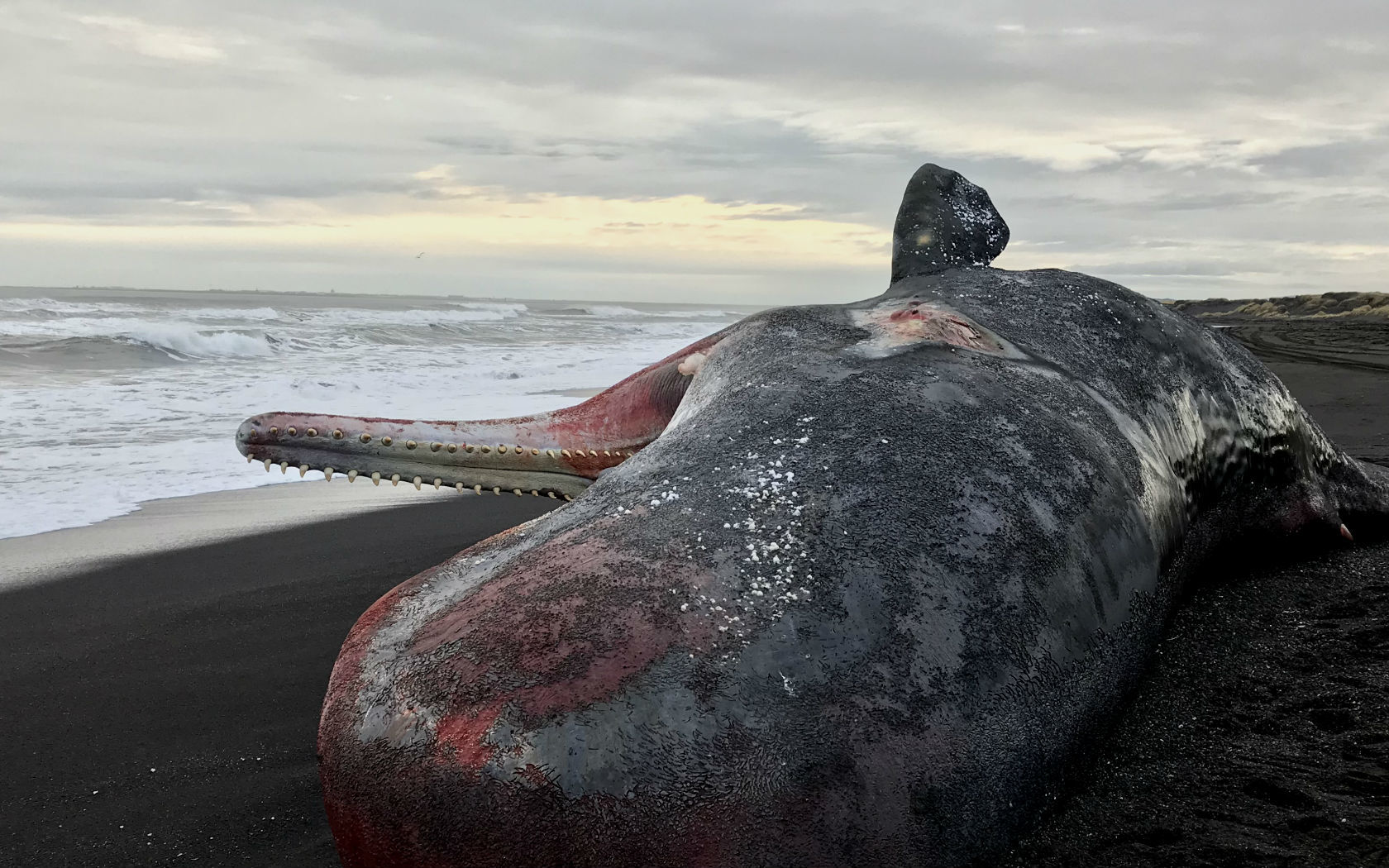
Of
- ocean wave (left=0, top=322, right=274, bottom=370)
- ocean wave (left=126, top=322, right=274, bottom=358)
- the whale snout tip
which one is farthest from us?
ocean wave (left=126, top=322, right=274, bottom=358)

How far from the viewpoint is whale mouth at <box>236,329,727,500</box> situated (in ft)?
10.3

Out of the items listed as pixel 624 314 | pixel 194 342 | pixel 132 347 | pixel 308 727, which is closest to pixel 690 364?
pixel 308 727

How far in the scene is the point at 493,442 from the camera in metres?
3.40

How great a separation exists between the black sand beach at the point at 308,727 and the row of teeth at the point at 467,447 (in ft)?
2.99

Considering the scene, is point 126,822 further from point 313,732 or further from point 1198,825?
point 1198,825

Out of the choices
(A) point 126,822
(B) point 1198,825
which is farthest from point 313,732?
(B) point 1198,825

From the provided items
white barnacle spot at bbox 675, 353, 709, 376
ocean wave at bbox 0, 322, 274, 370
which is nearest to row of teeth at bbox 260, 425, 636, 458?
white barnacle spot at bbox 675, 353, 709, 376

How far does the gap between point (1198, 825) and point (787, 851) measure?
1.11 m

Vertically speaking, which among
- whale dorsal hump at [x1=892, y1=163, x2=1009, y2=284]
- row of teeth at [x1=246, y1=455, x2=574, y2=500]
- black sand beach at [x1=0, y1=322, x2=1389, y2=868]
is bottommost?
black sand beach at [x1=0, y1=322, x2=1389, y2=868]

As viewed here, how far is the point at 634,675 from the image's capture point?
5.83 feet

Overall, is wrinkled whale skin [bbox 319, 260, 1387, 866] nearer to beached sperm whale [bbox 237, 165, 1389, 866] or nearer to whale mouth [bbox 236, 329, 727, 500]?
beached sperm whale [bbox 237, 165, 1389, 866]

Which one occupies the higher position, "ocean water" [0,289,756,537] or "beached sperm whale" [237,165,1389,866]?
"beached sperm whale" [237,165,1389,866]

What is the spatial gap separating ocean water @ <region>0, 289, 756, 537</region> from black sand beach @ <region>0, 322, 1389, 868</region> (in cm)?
232

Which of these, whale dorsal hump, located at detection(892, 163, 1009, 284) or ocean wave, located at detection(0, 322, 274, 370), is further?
ocean wave, located at detection(0, 322, 274, 370)
